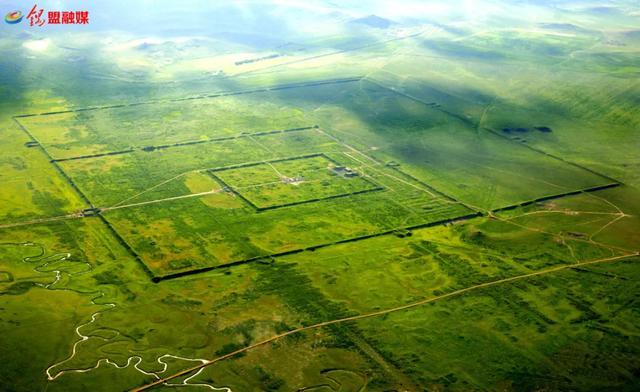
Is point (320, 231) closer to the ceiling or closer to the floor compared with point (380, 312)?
closer to the floor

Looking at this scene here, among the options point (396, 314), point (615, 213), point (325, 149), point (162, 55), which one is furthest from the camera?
point (162, 55)

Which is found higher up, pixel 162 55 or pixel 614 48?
pixel 614 48

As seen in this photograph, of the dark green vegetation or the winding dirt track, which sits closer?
the winding dirt track

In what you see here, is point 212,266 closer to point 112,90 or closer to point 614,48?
point 112,90

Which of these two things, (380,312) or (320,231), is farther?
(320,231)

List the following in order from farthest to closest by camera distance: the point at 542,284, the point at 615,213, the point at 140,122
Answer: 1. the point at 140,122
2. the point at 615,213
3. the point at 542,284

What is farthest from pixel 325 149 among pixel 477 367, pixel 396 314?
pixel 477 367

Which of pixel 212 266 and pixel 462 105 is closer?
pixel 212 266

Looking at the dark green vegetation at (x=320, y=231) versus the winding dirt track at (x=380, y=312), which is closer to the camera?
the winding dirt track at (x=380, y=312)
